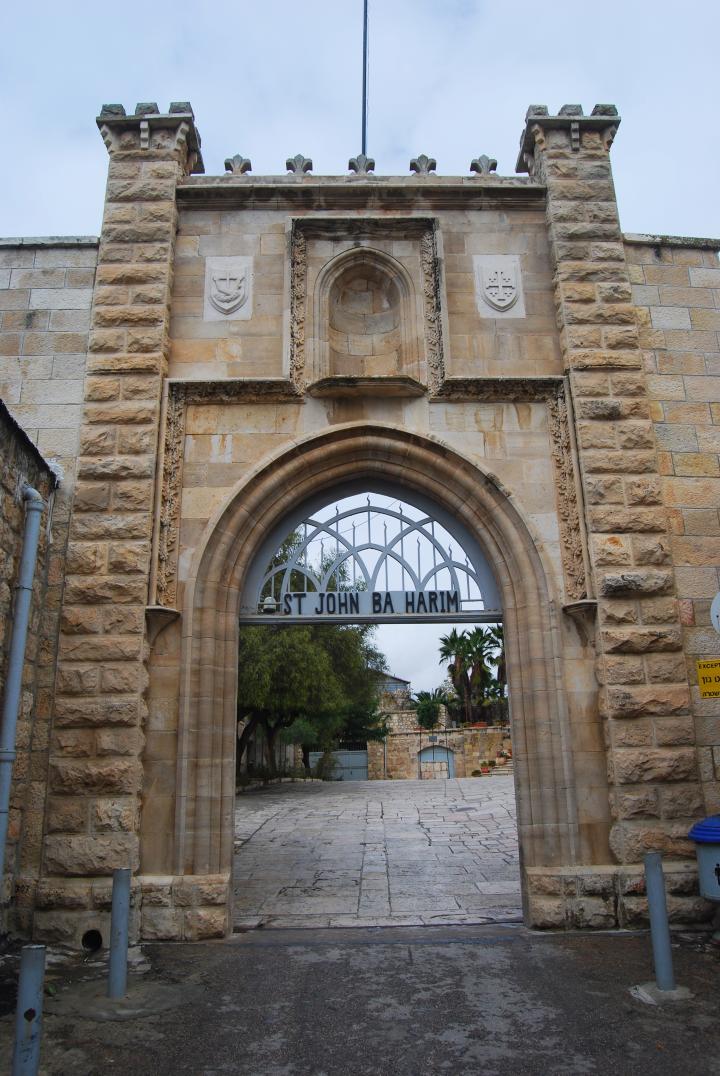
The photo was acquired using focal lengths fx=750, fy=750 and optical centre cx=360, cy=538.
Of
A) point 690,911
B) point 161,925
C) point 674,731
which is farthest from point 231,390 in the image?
point 690,911

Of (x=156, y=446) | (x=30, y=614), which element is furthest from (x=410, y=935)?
(x=156, y=446)

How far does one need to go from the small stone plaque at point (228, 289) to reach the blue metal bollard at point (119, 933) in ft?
18.4

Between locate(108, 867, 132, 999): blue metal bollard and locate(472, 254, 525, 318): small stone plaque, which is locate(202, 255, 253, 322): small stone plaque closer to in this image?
locate(472, 254, 525, 318): small stone plaque

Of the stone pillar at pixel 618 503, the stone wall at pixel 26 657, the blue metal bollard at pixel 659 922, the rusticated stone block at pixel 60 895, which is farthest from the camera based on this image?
the stone pillar at pixel 618 503

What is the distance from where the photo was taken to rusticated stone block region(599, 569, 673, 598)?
6996 mm

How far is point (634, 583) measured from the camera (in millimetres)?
7012

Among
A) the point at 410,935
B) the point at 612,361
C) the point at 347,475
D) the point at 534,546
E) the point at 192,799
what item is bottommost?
the point at 410,935

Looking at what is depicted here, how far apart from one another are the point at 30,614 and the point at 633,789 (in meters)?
5.50

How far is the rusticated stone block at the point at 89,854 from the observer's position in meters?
6.30

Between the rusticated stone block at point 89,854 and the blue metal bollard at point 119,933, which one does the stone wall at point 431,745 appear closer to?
the rusticated stone block at point 89,854

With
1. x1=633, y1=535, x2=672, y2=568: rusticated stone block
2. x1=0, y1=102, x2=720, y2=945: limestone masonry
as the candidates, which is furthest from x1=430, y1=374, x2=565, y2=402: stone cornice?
x1=633, y1=535, x2=672, y2=568: rusticated stone block

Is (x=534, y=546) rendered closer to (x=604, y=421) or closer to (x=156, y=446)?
(x=604, y=421)

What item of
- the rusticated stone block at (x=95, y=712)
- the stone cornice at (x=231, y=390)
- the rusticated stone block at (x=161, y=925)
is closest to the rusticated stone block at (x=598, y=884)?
the rusticated stone block at (x=161, y=925)

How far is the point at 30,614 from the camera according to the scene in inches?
259
